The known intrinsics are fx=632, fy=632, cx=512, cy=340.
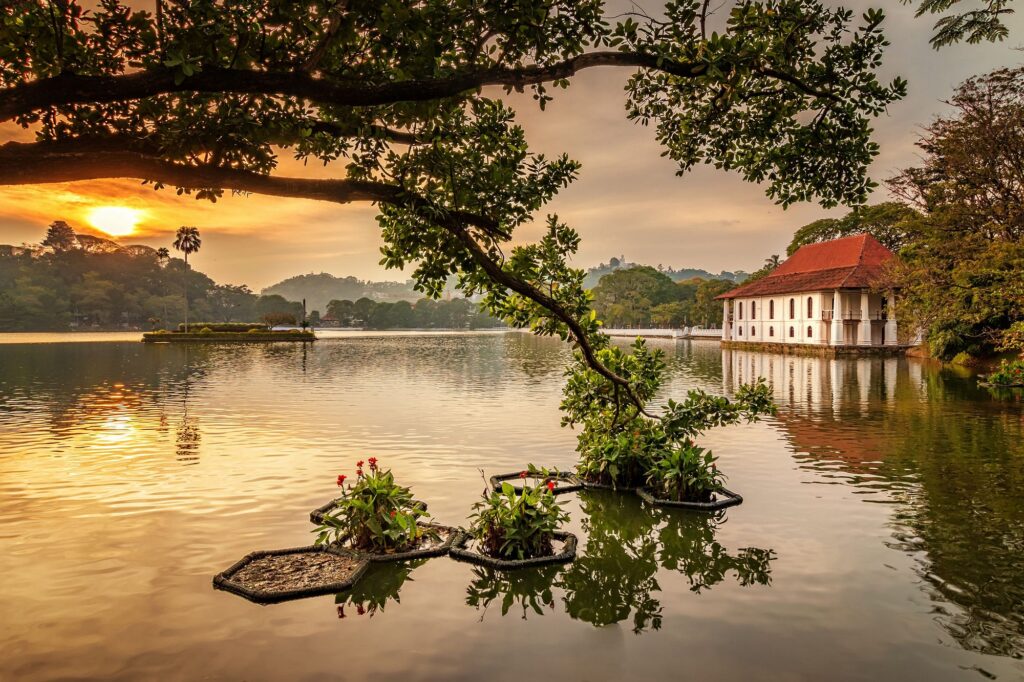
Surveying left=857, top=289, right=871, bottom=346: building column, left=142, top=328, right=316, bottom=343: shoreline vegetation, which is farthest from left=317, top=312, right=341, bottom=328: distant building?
left=857, top=289, right=871, bottom=346: building column

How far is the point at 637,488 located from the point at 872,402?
54.1ft

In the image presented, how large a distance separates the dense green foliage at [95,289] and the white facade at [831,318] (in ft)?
348

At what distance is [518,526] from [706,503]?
392cm

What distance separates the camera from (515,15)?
251 inches

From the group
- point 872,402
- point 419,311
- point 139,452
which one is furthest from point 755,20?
point 419,311

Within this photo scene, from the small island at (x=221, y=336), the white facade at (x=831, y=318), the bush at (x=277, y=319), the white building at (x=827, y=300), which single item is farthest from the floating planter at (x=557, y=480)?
the bush at (x=277, y=319)

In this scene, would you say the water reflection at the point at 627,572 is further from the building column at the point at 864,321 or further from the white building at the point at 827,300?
the building column at the point at 864,321

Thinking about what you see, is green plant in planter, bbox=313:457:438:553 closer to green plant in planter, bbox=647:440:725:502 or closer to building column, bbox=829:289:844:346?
green plant in planter, bbox=647:440:725:502

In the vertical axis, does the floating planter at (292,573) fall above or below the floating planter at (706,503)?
above

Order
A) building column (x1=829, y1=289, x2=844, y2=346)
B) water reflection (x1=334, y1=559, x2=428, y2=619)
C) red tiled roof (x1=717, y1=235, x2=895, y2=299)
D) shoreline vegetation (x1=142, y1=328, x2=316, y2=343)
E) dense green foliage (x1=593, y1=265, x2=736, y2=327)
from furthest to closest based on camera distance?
dense green foliage (x1=593, y1=265, x2=736, y2=327)
shoreline vegetation (x1=142, y1=328, x2=316, y2=343)
building column (x1=829, y1=289, x2=844, y2=346)
red tiled roof (x1=717, y1=235, x2=895, y2=299)
water reflection (x1=334, y1=559, x2=428, y2=619)

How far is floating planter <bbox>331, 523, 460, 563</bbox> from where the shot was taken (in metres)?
8.06

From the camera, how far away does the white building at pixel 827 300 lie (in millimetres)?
54312

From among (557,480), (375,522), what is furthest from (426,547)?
(557,480)

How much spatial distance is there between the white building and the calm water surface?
38190 millimetres
